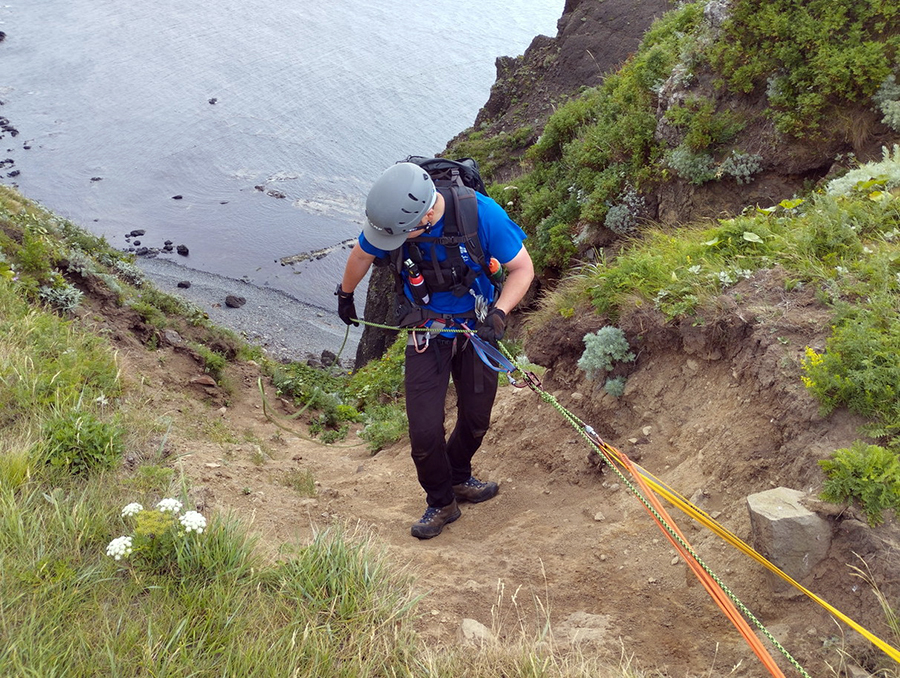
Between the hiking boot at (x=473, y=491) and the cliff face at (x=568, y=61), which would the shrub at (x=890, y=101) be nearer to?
the hiking boot at (x=473, y=491)

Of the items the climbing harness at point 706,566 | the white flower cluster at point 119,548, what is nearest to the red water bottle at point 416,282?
the climbing harness at point 706,566

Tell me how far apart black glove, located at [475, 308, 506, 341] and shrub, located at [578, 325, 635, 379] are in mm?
1787

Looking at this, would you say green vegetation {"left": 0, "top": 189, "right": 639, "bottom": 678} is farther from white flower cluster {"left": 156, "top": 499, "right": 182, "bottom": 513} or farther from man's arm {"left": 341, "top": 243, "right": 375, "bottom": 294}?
man's arm {"left": 341, "top": 243, "right": 375, "bottom": 294}

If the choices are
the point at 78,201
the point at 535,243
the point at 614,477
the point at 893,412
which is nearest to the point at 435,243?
the point at 614,477

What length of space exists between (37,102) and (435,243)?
39565mm

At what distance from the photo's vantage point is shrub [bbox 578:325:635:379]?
582cm

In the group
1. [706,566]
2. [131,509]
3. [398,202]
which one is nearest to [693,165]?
[398,202]

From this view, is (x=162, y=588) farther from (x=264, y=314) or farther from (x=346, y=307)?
(x=264, y=314)

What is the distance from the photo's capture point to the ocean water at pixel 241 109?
28.2 meters

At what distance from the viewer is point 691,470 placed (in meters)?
4.67

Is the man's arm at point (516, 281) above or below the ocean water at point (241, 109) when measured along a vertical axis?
above

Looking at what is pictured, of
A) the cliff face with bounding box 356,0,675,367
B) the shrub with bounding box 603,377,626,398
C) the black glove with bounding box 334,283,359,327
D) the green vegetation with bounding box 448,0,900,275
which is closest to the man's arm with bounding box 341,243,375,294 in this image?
the black glove with bounding box 334,283,359,327

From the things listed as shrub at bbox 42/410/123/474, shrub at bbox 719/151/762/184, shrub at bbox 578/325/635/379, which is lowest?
shrub at bbox 42/410/123/474

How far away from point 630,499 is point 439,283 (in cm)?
207
